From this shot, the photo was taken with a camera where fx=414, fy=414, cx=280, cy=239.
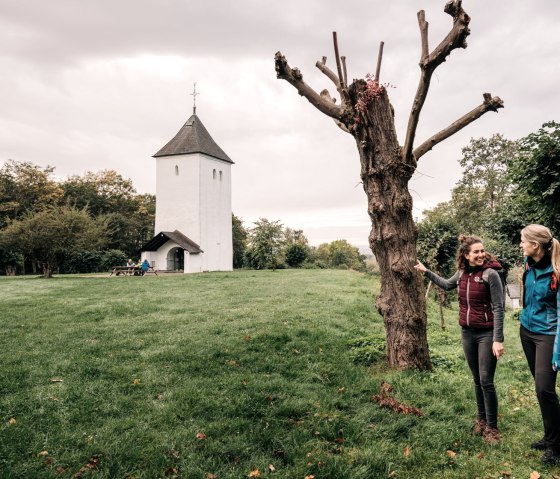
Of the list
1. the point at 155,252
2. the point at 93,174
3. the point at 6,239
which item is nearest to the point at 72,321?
the point at 6,239

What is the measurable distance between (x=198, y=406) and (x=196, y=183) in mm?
36966

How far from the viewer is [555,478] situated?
→ 12.0 ft

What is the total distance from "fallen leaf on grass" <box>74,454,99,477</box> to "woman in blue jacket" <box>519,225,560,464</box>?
4164mm

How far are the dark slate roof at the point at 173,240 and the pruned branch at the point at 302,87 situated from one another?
1289 inches

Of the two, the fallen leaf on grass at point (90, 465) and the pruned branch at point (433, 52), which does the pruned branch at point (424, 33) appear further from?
the fallen leaf on grass at point (90, 465)

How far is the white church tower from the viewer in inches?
1543

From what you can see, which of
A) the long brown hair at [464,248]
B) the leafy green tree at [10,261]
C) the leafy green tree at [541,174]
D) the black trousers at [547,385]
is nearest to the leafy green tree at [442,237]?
the leafy green tree at [541,174]

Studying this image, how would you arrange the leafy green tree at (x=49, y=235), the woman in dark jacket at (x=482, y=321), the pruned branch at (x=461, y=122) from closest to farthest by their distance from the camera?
the woman in dark jacket at (x=482, y=321) → the pruned branch at (x=461, y=122) → the leafy green tree at (x=49, y=235)

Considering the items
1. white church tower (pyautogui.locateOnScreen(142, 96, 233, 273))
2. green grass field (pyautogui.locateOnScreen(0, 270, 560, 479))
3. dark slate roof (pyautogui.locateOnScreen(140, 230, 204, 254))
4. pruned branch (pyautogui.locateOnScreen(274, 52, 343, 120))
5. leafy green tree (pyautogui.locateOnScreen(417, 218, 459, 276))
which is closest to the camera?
green grass field (pyautogui.locateOnScreen(0, 270, 560, 479))

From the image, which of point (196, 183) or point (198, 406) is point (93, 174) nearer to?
point (196, 183)

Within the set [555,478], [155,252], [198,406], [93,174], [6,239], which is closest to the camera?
[555,478]

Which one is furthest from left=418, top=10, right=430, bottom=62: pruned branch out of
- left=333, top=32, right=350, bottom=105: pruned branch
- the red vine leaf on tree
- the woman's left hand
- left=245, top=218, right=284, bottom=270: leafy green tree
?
left=245, top=218, right=284, bottom=270: leafy green tree

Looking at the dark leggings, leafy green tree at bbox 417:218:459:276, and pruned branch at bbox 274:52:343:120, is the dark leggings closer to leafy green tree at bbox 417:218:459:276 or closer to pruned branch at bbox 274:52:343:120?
pruned branch at bbox 274:52:343:120

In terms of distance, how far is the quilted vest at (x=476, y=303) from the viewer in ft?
14.5
